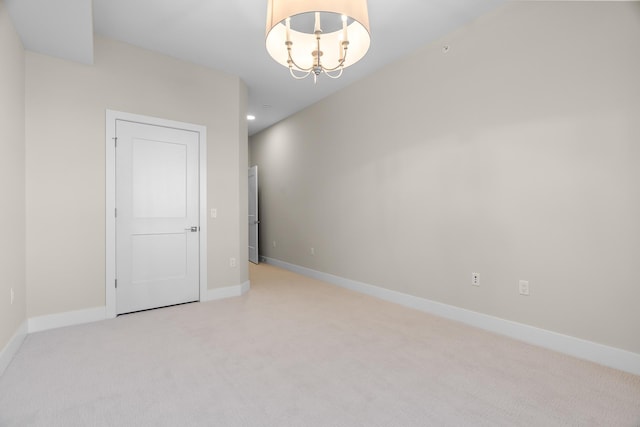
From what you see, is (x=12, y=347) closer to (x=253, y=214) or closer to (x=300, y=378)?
(x=300, y=378)

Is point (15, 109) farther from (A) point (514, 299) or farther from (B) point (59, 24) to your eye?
(A) point (514, 299)

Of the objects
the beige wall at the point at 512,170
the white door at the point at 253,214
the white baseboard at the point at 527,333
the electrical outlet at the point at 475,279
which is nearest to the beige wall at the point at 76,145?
the beige wall at the point at 512,170

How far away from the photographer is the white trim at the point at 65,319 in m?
2.80

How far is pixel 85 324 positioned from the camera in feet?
9.77

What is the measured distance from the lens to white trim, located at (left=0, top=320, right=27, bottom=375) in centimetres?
208

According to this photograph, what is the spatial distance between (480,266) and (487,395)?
4.35 ft

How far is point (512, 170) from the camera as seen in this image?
2666 mm

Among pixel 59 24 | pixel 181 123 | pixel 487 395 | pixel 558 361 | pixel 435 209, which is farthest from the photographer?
pixel 181 123

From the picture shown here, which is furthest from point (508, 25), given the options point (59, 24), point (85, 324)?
point (85, 324)

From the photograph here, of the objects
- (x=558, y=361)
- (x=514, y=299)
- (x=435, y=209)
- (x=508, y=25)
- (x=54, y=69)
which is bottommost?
(x=558, y=361)

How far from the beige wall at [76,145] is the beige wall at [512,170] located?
2.28m

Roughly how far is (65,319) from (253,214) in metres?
3.75

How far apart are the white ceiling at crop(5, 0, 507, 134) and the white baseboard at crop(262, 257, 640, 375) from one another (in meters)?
2.65

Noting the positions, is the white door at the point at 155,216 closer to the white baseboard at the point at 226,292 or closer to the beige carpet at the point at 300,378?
the white baseboard at the point at 226,292
